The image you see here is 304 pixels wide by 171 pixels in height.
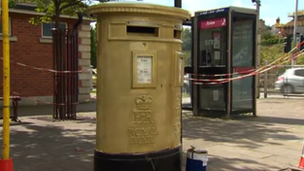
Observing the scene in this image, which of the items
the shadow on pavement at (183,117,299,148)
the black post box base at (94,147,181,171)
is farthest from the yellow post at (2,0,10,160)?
the shadow on pavement at (183,117,299,148)

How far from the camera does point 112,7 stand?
3.62 metres

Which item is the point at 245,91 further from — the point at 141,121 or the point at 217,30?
the point at 141,121

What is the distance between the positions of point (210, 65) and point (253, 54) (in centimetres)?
124

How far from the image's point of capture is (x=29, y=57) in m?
13.4

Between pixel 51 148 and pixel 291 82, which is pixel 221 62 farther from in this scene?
pixel 291 82

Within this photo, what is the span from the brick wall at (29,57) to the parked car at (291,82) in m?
11.0

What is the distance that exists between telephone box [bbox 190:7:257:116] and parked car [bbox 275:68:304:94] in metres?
8.01

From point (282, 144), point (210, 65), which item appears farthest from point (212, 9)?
point (282, 144)

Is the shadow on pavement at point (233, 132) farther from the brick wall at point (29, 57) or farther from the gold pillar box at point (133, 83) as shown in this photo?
the brick wall at point (29, 57)

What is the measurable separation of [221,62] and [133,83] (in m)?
6.95

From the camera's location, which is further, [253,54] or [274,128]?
[253,54]

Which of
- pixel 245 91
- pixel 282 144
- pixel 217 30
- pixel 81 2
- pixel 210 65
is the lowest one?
pixel 282 144

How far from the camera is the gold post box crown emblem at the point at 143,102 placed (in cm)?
376

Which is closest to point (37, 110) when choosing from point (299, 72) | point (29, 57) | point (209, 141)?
point (29, 57)
